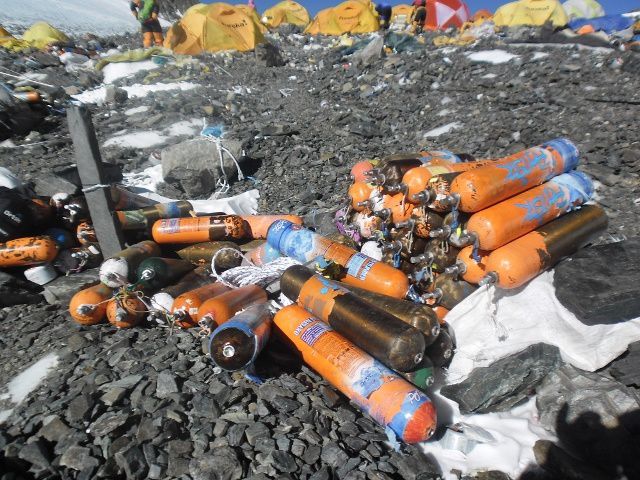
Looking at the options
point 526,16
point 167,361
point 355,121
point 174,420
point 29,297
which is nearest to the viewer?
point 174,420

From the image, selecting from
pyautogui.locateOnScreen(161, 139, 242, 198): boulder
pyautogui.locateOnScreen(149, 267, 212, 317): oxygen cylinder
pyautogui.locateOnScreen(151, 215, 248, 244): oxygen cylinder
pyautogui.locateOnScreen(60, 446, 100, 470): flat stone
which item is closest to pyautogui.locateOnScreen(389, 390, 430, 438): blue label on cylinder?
pyautogui.locateOnScreen(60, 446, 100, 470): flat stone

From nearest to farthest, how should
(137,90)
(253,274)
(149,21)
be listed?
(253,274) → (137,90) → (149,21)

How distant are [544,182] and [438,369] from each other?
1.86 metres

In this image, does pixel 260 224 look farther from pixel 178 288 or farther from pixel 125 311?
pixel 125 311

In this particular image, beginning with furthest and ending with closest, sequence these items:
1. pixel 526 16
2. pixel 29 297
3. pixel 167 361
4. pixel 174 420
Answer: pixel 526 16
pixel 29 297
pixel 167 361
pixel 174 420

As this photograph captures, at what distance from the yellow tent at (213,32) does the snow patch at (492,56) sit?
7789 mm

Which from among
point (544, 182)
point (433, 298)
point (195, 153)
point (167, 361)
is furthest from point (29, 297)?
point (544, 182)

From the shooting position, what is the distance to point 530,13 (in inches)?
622

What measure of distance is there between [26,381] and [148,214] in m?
2.15

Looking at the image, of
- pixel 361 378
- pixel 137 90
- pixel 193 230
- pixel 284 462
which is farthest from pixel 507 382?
→ pixel 137 90

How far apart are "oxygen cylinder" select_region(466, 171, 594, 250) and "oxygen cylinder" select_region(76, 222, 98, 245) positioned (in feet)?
12.3

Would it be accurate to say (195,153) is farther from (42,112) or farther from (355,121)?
(42,112)

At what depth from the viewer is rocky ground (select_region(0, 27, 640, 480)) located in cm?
222

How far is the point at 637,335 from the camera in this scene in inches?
103
